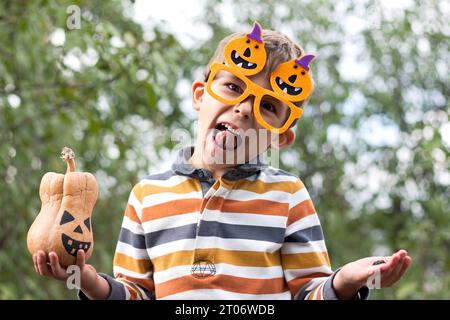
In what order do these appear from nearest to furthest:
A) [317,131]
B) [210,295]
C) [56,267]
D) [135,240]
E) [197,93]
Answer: [56,267] < [210,295] < [135,240] < [197,93] < [317,131]

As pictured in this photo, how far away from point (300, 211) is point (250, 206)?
4.0 inches

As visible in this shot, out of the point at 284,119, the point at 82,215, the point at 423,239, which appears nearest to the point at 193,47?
the point at 423,239

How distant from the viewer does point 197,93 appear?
4.73ft

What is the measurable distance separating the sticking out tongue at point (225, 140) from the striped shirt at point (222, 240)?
59 millimetres

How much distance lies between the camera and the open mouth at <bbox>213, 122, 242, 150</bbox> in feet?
4.21

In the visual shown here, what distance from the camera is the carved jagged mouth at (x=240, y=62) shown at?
130 centimetres

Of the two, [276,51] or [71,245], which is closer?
[71,245]

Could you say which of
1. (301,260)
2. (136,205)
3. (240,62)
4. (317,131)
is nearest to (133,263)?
(136,205)

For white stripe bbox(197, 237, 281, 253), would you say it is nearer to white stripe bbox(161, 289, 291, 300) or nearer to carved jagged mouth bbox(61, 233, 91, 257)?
white stripe bbox(161, 289, 291, 300)

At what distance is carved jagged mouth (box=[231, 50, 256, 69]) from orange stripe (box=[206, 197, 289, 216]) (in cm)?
25

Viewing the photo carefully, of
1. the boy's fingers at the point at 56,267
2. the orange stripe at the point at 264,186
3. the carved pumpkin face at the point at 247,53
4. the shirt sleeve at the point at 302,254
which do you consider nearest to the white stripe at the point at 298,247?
the shirt sleeve at the point at 302,254

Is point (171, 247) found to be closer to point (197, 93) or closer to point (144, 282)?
point (144, 282)

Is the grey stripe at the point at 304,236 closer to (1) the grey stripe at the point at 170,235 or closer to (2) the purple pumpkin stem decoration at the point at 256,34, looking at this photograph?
(1) the grey stripe at the point at 170,235
